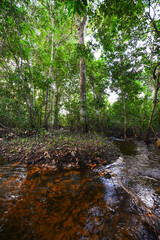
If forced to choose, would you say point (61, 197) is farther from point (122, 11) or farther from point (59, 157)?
point (122, 11)

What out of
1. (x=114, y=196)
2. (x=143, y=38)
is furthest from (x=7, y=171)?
(x=143, y=38)

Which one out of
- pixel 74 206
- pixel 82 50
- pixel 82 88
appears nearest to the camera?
pixel 74 206

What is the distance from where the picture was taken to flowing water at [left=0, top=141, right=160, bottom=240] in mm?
1471

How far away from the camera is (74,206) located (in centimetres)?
193

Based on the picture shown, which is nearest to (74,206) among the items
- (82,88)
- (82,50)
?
(82,50)

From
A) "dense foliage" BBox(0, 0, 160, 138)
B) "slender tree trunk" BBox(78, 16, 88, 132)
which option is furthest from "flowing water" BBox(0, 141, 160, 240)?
"slender tree trunk" BBox(78, 16, 88, 132)

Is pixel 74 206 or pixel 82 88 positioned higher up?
pixel 82 88

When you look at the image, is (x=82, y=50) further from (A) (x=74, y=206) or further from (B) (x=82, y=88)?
(A) (x=74, y=206)

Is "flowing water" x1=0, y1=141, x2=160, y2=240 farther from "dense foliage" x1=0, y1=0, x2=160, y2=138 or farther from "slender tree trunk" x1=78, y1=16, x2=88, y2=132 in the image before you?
"slender tree trunk" x1=78, y1=16, x2=88, y2=132

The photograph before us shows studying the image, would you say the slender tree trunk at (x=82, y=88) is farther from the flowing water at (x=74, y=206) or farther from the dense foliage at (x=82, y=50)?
the flowing water at (x=74, y=206)

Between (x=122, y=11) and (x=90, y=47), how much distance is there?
5.93 feet

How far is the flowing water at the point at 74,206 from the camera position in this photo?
4.83 feet

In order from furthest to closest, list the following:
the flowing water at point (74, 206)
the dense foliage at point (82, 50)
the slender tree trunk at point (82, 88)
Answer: the slender tree trunk at point (82, 88) < the dense foliage at point (82, 50) < the flowing water at point (74, 206)

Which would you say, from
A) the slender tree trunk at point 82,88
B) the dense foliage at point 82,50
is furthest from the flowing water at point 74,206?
the slender tree trunk at point 82,88
